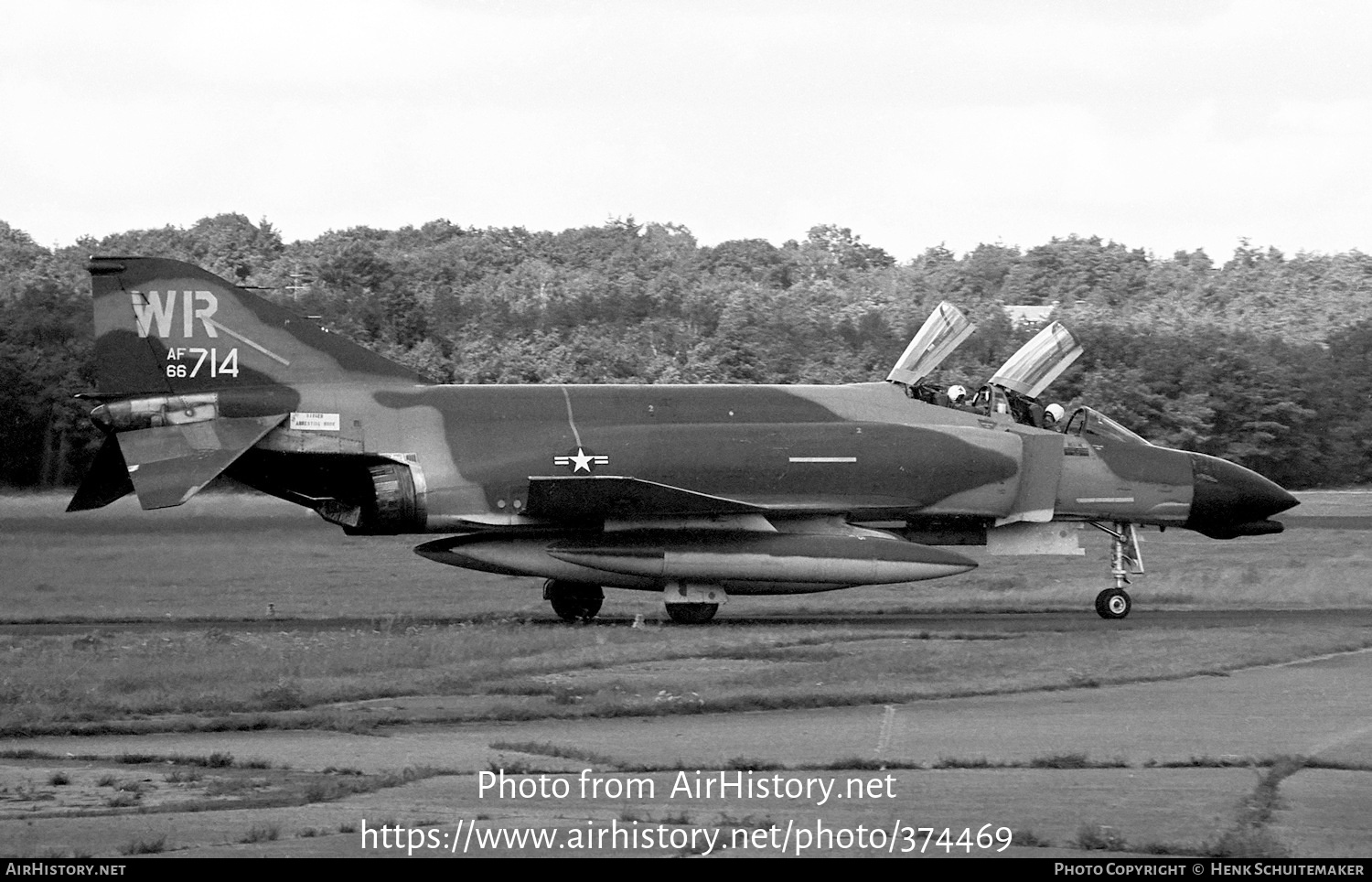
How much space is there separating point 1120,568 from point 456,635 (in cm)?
856

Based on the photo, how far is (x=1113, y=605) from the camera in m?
19.7

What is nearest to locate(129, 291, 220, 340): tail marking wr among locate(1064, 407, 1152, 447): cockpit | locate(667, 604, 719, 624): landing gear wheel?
locate(667, 604, 719, 624): landing gear wheel

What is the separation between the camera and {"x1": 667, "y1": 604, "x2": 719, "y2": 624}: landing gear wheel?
19.4 meters

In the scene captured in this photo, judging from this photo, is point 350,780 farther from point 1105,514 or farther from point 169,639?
point 1105,514

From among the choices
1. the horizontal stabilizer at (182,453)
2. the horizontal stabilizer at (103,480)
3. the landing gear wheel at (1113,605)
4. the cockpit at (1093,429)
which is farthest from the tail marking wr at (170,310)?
the landing gear wheel at (1113,605)

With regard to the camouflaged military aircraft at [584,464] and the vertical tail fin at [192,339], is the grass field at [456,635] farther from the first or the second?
the vertical tail fin at [192,339]

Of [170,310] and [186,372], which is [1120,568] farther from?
[170,310]

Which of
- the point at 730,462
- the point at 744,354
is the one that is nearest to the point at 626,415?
the point at 730,462

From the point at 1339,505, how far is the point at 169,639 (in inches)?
1200

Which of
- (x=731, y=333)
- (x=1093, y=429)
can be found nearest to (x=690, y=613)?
(x=1093, y=429)

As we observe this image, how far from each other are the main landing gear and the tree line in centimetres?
232

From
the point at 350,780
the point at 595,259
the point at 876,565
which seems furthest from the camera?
the point at 595,259

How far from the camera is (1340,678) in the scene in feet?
46.2
